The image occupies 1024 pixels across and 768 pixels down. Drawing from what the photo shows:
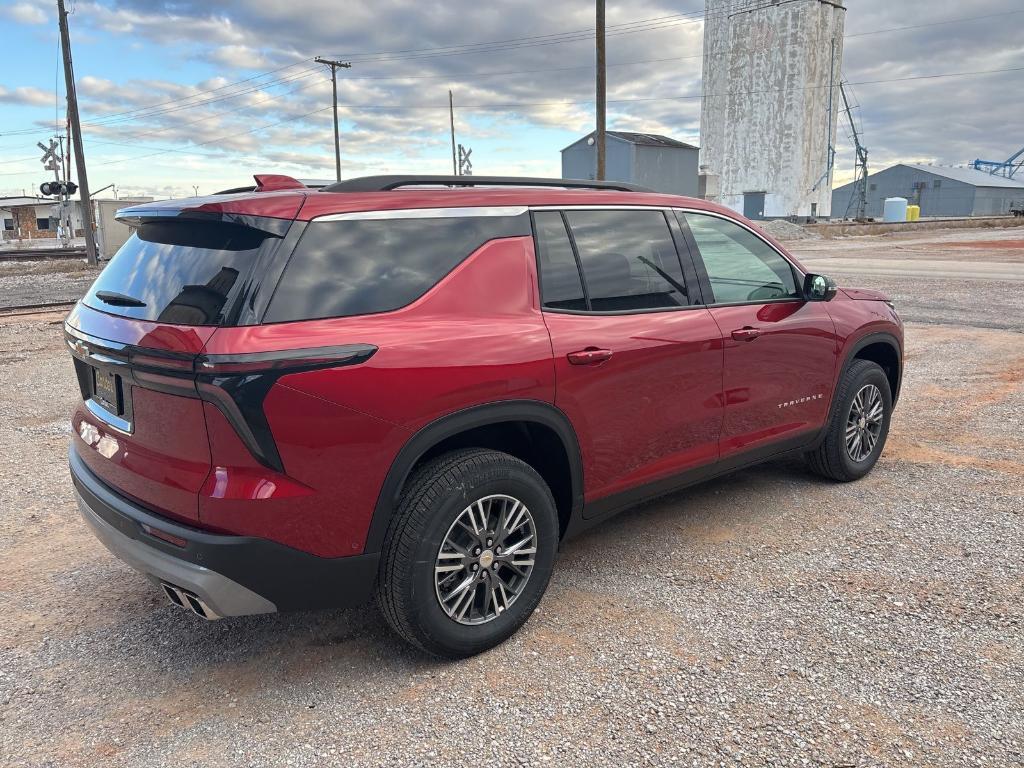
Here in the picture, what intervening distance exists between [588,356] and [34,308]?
1392 centimetres

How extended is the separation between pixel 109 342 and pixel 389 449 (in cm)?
107

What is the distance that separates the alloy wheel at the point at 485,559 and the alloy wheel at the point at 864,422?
8.30 ft

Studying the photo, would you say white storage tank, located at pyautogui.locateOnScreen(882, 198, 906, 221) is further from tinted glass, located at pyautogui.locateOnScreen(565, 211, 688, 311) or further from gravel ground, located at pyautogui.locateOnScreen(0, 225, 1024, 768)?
tinted glass, located at pyautogui.locateOnScreen(565, 211, 688, 311)

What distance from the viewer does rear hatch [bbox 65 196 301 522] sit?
2.42m

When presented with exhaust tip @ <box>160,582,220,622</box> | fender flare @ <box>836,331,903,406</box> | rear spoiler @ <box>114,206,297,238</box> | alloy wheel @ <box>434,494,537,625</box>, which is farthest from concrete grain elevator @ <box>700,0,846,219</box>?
exhaust tip @ <box>160,582,220,622</box>

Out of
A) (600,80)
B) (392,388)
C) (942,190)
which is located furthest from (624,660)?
(942,190)

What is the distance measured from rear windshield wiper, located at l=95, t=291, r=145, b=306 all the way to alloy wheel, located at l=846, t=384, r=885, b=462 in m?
3.82

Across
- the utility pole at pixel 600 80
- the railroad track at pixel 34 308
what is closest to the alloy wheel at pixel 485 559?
the railroad track at pixel 34 308

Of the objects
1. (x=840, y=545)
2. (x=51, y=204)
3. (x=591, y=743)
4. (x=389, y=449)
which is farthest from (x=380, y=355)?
(x=51, y=204)

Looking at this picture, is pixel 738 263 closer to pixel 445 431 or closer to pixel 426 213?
pixel 426 213

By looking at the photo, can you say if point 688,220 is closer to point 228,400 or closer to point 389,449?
point 389,449

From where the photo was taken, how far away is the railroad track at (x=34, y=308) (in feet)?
42.9

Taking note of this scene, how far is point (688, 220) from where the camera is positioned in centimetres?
379

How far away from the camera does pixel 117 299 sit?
2.85 metres
